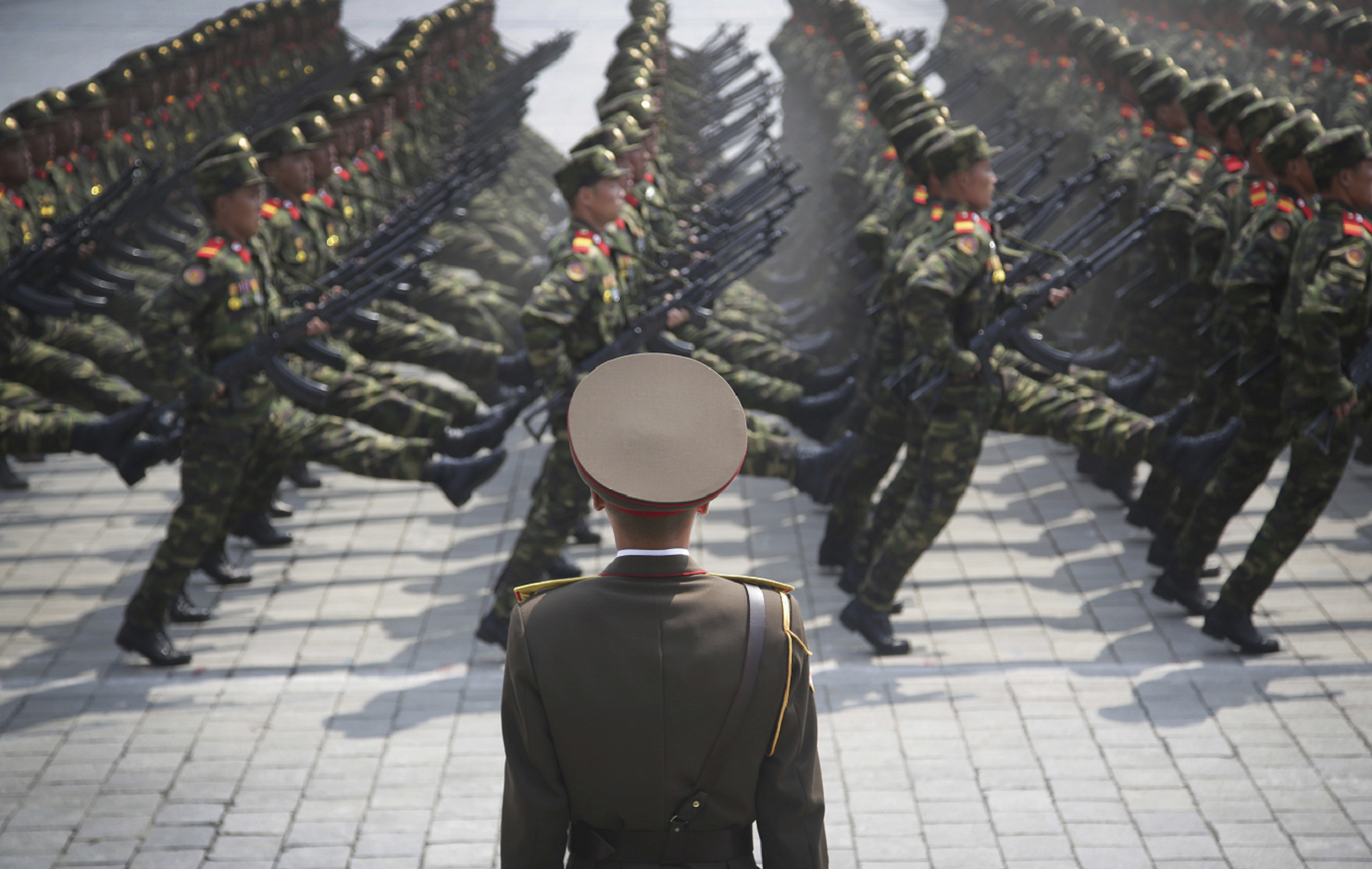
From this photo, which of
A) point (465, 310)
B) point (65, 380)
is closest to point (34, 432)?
point (65, 380)

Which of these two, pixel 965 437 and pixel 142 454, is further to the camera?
pixel 142 454

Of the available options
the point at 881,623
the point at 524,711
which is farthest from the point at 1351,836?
the point at 524,711

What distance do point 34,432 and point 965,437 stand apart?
13.1 ft

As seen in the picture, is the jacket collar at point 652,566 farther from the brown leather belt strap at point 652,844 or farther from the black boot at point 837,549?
the black boot at point 837,549

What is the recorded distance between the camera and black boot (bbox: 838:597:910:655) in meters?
5.01

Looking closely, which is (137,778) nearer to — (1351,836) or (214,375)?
(214,375)

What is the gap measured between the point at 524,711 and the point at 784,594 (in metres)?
0.50

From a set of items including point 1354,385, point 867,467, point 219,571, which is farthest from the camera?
point 219,571

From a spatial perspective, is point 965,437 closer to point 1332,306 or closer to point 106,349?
point 1332,306

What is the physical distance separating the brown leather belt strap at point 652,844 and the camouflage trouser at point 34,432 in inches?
162

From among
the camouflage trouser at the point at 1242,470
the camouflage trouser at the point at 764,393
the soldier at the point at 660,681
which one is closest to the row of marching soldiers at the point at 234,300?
the camouflage trouser at the point at 764,393

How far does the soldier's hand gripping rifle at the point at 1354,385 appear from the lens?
4520 millimetres

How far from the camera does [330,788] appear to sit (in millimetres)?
4137

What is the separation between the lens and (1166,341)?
6340 mm
